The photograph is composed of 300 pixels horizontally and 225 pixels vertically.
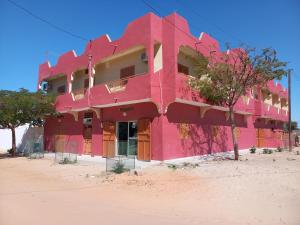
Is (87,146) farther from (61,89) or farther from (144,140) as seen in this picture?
(61,89)

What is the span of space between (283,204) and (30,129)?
77.4 feet

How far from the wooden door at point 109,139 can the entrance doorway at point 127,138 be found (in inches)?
13.1

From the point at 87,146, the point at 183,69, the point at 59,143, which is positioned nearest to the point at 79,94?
the point at 87,146

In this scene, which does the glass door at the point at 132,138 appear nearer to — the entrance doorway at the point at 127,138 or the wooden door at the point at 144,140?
the entrance doorway at the point at 127,138

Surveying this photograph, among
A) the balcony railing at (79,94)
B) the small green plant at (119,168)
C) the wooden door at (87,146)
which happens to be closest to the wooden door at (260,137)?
the wooden door at (87,146)

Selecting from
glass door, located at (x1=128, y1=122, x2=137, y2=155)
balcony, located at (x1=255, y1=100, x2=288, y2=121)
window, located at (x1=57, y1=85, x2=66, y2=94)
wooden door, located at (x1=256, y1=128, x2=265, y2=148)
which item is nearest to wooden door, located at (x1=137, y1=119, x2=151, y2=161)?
glass door, located at (x1=128, y1=122, x2=137, y2=155)

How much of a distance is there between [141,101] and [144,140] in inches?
86.0

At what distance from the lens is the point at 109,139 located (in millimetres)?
16891

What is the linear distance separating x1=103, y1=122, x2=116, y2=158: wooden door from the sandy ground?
5093 mm

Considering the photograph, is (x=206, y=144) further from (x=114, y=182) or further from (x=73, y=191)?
(x=73, y=191)

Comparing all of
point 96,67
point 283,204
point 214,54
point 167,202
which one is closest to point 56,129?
point 96,67

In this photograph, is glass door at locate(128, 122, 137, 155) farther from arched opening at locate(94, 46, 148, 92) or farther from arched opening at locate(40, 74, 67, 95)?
arched opening at locate(40, 74, 67, 95)

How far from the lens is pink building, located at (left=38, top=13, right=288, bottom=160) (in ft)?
46.5

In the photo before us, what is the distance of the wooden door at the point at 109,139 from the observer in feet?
54.7
